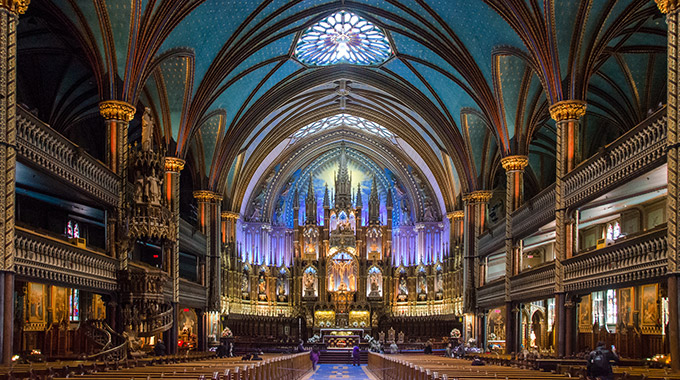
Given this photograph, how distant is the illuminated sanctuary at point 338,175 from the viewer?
17812 mm

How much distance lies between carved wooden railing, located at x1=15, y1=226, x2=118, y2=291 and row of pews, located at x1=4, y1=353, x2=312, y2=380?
266cm

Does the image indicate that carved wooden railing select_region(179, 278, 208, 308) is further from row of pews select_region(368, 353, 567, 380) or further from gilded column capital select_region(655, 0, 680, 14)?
gilded column capital select_region(655, 0, 680, 14)

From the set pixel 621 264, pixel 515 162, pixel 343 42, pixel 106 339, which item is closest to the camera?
pixel 621 264

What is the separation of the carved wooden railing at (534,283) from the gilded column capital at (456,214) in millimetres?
12185

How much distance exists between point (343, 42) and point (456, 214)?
11847 millimetres

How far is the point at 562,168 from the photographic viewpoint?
20.9 m

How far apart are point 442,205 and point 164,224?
25.6 metres

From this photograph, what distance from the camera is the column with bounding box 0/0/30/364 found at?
44.9 feet

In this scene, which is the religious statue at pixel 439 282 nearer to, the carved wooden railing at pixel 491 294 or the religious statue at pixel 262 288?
the carved wooden railing at pixel 491 294

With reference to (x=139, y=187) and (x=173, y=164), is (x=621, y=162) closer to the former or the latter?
(x=139, y=187)

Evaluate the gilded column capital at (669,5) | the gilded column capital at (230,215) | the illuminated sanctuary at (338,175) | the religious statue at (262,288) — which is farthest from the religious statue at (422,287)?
the gilded column capital at (669,5)

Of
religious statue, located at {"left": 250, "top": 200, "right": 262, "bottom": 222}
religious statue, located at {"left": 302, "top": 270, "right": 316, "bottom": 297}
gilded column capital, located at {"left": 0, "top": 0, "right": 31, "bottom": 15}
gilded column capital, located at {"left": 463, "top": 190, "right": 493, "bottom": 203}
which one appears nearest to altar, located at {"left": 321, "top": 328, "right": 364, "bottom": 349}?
religious statue, located at {"left": 302, "top": 270, "right": 316, "bottom": 297}

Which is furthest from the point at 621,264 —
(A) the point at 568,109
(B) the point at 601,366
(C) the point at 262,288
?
(C) the point at 262,288

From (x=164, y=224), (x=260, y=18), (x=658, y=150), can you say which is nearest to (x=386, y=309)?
(x=260, y=18)
